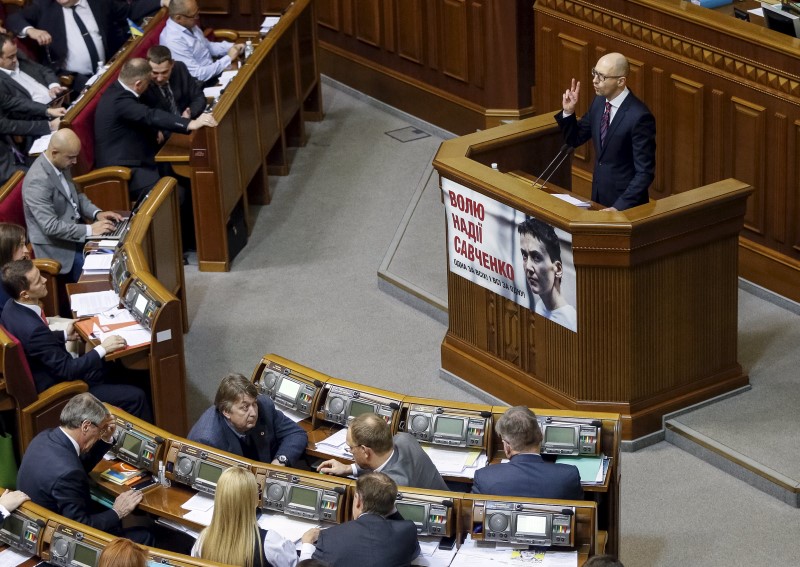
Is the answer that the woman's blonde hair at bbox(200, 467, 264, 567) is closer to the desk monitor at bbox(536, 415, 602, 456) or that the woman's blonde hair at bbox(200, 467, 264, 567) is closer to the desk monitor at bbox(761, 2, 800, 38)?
the desk monitor at bbox(536, 415, 602, 456)

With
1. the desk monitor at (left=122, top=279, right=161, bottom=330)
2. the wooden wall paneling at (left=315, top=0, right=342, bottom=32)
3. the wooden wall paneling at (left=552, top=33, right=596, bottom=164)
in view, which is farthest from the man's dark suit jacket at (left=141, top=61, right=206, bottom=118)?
the desk monitor at (left=122, top=279, right=161, bottom=330)

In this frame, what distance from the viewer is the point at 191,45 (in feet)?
30.8

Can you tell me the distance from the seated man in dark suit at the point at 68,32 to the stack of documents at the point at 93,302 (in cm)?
347

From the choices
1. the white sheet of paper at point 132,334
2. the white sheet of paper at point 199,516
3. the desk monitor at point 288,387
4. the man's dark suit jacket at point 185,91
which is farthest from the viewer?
the man's dark suit jacket at point 185,91

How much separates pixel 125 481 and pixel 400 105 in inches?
222

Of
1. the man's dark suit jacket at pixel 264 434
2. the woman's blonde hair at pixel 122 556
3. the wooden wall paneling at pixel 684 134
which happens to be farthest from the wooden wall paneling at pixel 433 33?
the woman's blonde hair at pixel 122 556

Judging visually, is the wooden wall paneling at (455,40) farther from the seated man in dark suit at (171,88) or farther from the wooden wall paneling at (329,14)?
the seated man in dark suit at (171,88)

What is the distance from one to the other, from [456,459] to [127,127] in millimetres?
3778

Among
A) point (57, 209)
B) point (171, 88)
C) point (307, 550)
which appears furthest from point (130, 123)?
point (307, 550)

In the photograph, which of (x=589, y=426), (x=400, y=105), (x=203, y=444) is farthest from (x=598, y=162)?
(x=400, y=105)

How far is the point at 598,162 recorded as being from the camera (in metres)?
6.45

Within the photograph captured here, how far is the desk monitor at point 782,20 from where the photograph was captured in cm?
690

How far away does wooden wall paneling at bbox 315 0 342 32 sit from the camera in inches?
421

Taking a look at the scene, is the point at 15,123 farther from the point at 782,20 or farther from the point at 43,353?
the point at 782,20
